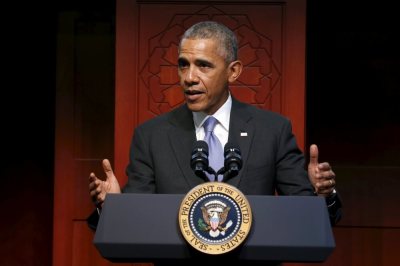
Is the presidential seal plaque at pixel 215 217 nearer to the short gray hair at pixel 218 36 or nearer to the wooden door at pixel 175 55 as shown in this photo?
the short gray hair at pixel 218 36

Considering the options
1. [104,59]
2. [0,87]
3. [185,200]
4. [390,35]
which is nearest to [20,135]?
[0,87]

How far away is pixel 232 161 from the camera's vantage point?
1955 mm

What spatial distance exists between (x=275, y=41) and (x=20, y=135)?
1.73 m

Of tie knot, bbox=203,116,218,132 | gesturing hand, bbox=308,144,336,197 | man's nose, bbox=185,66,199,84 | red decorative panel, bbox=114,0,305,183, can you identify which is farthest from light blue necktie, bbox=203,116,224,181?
red decorative panel, bbox=114,0,305,183

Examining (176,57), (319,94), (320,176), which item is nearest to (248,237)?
(320,176)

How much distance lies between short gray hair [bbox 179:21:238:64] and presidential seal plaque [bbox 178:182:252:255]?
0.54 m

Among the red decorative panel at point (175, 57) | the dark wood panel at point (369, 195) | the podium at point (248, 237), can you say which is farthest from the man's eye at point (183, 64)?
the dark wood panel at point (369, 195)

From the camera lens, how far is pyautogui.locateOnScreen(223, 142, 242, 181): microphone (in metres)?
1.96

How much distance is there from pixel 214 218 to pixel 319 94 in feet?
8.80

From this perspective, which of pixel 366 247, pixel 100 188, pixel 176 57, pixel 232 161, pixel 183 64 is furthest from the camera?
pixel 366 247

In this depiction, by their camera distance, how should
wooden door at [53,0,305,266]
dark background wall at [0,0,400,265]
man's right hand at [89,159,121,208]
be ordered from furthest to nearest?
dark background wall at [0,0,400,265] < wooden door at [53,0,305,266] < man's right hand at [89,159,121,208]

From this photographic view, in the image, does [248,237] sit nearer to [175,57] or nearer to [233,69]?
[233,69]

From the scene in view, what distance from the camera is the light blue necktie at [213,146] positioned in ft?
7.30

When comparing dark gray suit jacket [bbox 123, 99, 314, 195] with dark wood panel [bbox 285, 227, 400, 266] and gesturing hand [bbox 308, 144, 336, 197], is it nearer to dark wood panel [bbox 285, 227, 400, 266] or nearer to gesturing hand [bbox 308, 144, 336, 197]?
gesturing hand [bbox 308, 144, 336, 197]
